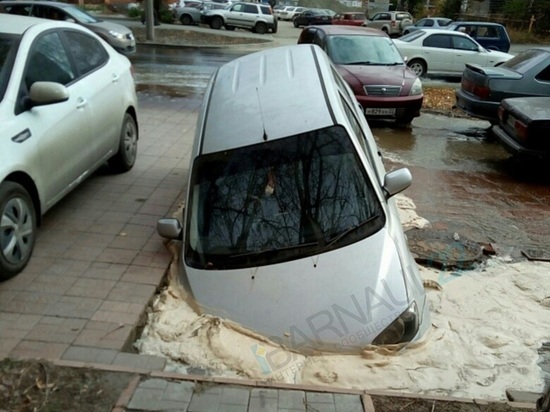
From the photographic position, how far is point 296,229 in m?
3.96

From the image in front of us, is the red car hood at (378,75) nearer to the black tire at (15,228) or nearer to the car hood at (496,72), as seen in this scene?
the car hood at (496,72)

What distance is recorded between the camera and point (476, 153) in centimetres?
962

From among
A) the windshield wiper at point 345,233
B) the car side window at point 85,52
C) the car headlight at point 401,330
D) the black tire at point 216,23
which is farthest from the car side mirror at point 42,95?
the black tire at point 216,23

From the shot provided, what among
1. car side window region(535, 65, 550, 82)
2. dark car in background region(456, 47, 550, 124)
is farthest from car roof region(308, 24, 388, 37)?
car side window region(535, 65, 550, 82)

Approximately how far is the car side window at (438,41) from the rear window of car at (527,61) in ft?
25.6

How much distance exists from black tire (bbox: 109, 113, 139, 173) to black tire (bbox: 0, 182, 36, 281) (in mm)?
2193

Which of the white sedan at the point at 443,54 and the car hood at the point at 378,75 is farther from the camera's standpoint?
the white sedan at the point at 443,54

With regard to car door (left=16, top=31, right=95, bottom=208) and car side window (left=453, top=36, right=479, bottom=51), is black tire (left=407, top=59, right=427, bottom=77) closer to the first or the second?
car side window (left=453, top=36, right=479, bottom=51)

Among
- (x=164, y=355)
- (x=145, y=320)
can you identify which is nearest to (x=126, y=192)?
(x=145, y=320)

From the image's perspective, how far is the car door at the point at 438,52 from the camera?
1792cm

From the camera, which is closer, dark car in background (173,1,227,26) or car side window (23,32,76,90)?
car side window (23,32,76,90)

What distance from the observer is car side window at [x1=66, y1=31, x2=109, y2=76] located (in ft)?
18.9

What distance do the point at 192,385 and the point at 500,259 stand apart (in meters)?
3.75

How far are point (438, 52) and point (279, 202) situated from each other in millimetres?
15658
